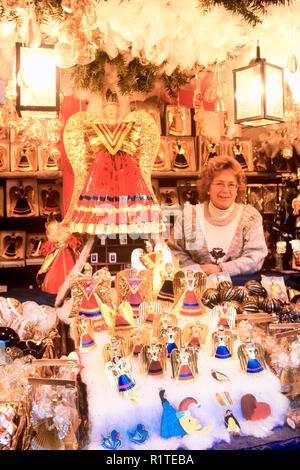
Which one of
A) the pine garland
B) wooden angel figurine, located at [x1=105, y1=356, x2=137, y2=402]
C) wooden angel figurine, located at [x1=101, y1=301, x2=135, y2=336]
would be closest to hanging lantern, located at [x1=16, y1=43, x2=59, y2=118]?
the pine garland

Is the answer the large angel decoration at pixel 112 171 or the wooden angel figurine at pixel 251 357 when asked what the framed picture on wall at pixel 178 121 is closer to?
the large angel decoration at pixel 112 171

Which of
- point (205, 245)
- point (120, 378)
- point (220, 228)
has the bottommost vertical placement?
point (120, 378)

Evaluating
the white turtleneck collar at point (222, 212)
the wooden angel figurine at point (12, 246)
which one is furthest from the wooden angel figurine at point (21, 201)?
the white turtleneck collar at point (222, 212)

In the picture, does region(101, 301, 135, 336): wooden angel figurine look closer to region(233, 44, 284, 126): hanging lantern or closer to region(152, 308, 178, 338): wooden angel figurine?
region(152, 308, 178, 338): wooden angel figurine

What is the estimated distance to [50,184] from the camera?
3.18 m

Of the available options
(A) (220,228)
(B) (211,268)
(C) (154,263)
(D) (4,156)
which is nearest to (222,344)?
(C) (154,263)

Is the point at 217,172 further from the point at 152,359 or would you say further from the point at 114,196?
the point at 152,359

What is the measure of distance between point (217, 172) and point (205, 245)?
1.62 feet

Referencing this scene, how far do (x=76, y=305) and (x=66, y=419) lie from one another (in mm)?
761

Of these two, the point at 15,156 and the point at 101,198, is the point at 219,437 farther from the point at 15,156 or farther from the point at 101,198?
the point at 15,156

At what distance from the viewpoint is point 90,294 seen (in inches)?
84.2

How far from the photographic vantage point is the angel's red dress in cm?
257

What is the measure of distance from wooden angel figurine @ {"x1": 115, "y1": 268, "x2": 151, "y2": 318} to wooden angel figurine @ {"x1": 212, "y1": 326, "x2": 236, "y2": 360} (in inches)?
19.4

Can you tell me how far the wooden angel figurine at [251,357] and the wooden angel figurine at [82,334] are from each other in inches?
26.6
